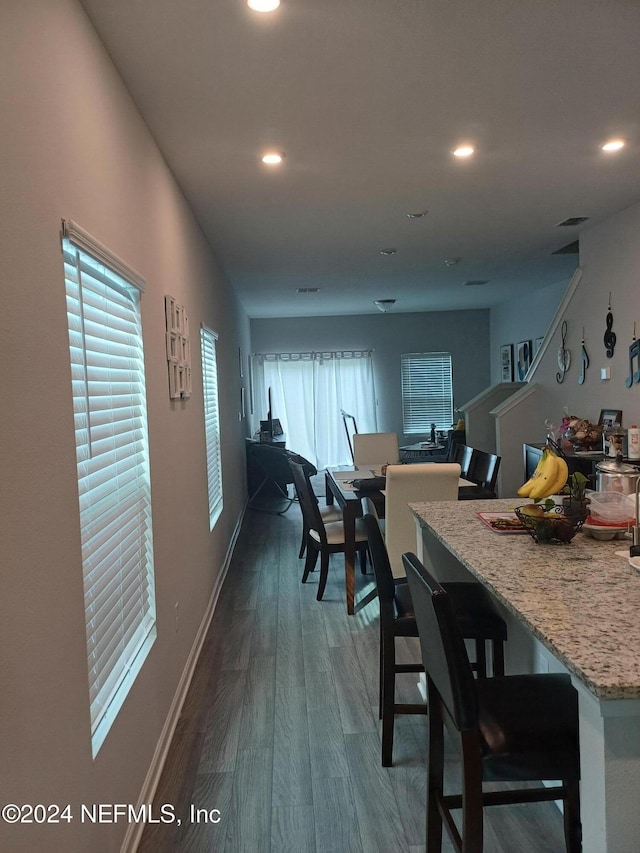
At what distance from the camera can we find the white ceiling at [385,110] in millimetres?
2037

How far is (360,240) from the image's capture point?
509 cm

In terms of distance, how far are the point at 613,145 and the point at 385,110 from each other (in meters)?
1.39

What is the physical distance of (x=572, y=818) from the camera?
1.55 metres

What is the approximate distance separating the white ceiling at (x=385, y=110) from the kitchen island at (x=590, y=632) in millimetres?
1731

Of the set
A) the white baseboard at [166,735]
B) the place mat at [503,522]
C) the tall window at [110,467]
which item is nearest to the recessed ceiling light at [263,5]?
the tall window at [110,467]

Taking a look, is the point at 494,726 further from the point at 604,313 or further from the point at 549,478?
the point at 604,313

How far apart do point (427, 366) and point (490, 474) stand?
→ 20.3 ft

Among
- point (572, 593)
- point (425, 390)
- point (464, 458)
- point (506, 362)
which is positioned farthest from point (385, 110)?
point (425, 390)

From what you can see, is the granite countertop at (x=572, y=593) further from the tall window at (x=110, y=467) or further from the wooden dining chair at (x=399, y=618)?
the tall window at (x=110, y=467)

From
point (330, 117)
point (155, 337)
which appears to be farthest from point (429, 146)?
point (155, 337)

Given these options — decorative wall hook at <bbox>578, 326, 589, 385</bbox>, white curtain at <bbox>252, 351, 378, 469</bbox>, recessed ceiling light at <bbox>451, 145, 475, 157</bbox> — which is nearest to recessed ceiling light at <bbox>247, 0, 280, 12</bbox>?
recessed ceiling light at <bbox>451, 145, 475, 157</bbox>

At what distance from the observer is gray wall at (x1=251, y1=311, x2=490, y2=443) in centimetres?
1023

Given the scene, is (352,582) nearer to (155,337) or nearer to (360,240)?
(155,337)

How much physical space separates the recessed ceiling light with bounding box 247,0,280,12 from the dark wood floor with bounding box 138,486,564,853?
2.62m
